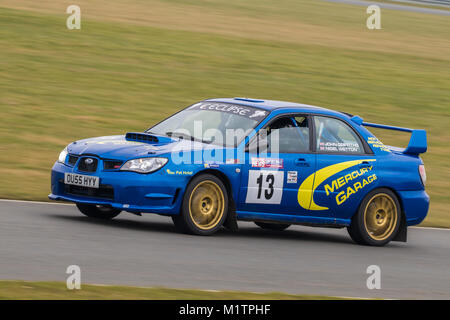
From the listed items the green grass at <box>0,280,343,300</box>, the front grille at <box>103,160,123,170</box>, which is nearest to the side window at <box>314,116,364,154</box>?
the front grille at <box>103,160,123,170</box>

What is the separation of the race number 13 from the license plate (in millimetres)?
1759

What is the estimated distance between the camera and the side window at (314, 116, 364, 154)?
11.3 m

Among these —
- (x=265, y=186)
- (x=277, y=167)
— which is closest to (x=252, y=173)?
(x=265, y=186)

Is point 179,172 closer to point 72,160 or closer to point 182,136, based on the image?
point 182,136

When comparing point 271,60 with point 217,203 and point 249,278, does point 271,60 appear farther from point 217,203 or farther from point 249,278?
point 249,278

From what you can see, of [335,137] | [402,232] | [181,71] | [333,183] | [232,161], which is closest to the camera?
[232,161]

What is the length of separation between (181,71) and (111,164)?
13223 millimetres

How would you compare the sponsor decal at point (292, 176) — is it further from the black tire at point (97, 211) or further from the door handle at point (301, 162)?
the black tire at point (97, 211)

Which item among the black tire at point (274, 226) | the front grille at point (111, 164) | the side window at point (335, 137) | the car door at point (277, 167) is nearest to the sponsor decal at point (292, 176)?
the car door at point (277, 167)

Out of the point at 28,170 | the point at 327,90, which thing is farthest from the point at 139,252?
the point at 327,90

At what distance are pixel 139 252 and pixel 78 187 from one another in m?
1.55

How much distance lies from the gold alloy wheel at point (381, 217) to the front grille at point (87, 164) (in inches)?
142

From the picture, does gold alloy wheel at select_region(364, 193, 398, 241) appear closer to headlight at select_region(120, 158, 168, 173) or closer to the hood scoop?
the hood scoop

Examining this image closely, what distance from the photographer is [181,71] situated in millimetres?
23109
